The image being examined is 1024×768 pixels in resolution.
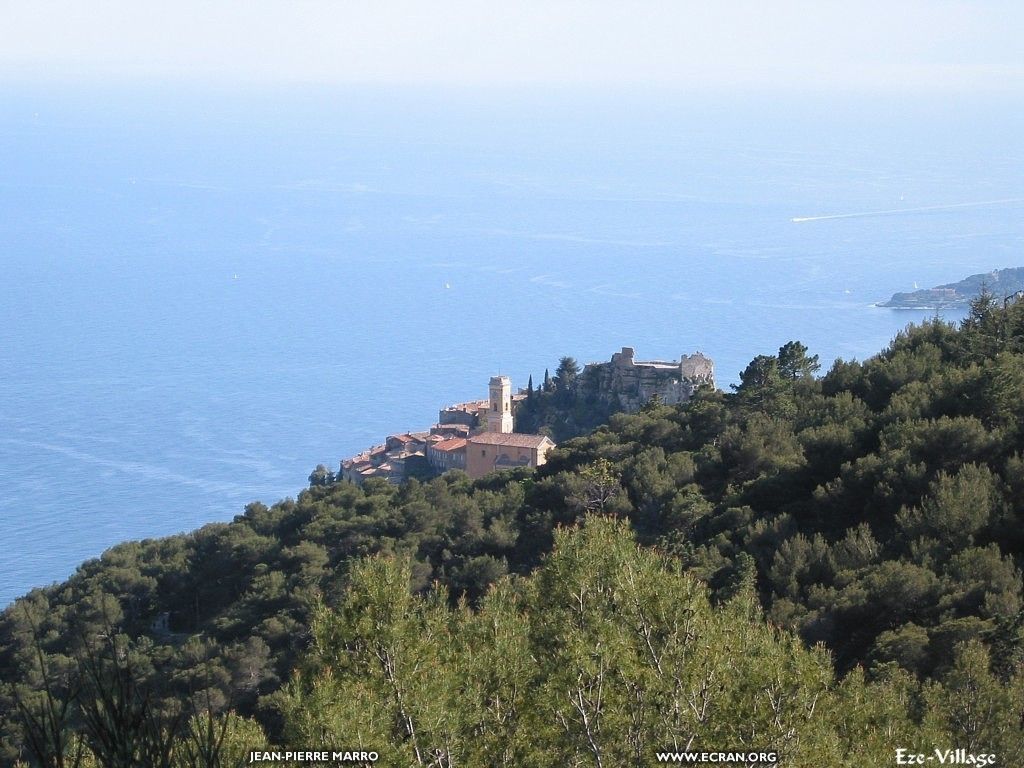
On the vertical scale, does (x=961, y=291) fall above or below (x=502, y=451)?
above

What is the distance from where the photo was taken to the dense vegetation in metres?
5.68

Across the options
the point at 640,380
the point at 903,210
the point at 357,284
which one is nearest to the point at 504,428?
the point at 640,380

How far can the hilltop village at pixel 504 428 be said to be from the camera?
33.1 m

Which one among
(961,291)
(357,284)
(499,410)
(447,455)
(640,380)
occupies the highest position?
(357,284)

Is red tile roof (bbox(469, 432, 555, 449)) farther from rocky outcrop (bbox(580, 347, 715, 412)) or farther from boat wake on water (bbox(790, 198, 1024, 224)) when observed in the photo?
boat wake on water (bbox(790, 198, 1024, 224))

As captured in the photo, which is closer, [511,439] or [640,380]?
[511,439]

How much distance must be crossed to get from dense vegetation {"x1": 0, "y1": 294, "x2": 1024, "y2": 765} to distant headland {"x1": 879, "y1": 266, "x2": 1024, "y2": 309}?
3185 cm

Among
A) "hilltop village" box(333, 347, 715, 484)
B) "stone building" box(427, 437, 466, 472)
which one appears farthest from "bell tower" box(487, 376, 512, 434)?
"stone building" box(427, 437, 466, 472)

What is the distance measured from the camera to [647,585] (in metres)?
5.94

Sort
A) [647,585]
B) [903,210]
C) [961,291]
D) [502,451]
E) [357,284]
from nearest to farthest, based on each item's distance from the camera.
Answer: [647,585]
[502,451]
[961,291]
[357,284]
[903,210]

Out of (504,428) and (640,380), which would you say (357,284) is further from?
(640,380)

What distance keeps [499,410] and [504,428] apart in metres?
0.56

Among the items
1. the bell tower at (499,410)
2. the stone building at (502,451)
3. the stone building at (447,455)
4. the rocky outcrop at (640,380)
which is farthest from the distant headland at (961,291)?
the stone building at (447,455)

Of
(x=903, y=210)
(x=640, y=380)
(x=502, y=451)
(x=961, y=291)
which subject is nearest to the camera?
(x=502, y=451)
